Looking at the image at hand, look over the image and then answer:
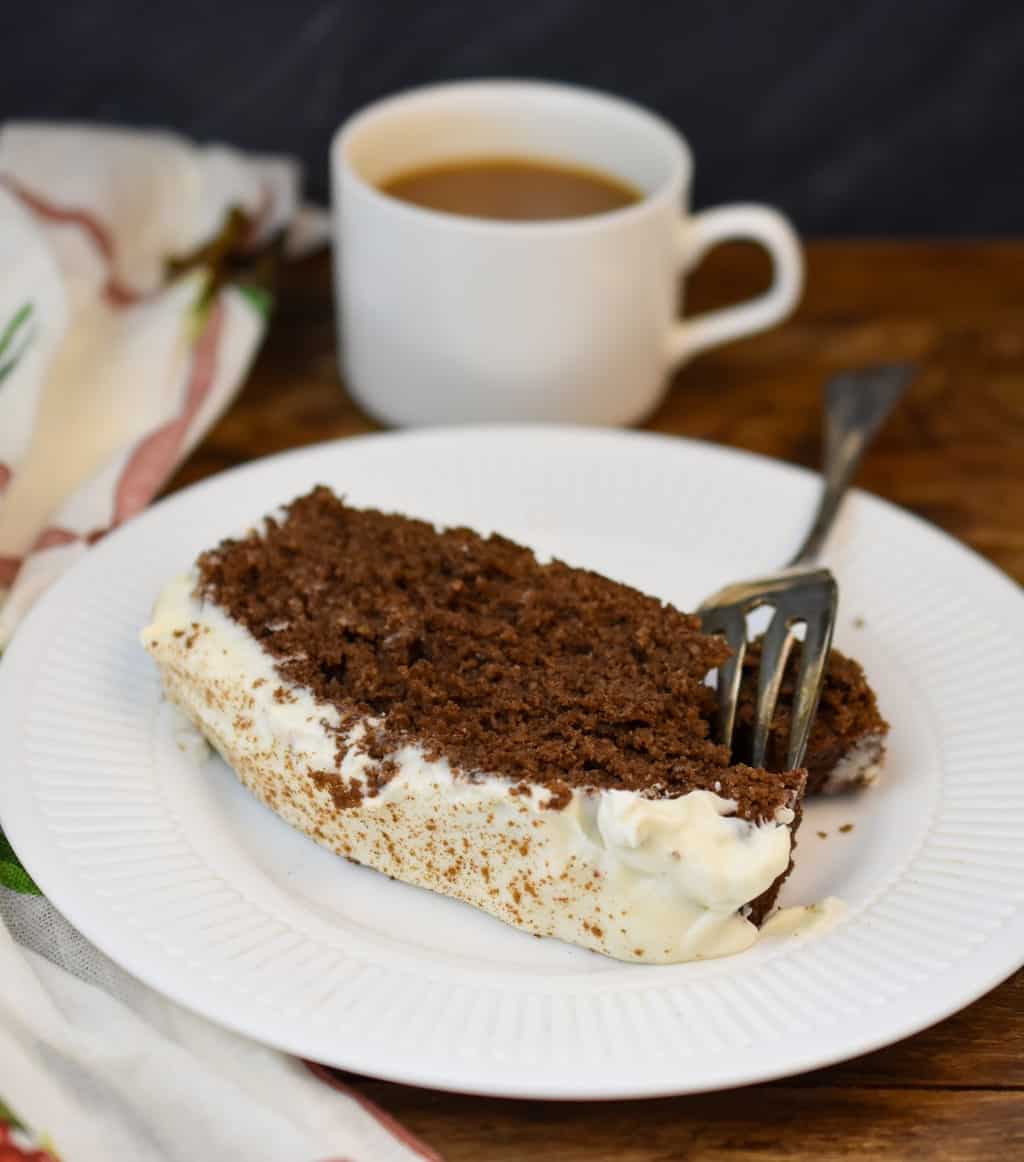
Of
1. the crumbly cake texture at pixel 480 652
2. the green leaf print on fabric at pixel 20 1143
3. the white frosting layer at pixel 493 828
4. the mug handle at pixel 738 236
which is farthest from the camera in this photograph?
the mug handle at pixel 738 236

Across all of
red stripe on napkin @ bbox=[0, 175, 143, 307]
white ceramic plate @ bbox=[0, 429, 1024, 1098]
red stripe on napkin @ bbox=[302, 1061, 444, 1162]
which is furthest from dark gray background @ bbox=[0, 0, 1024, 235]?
red stripe on napkin @ bbox=[302, 1061, 444, 1162]

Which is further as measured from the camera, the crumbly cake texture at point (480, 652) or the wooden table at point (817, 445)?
the crumbly cake texture at point (480, 652)

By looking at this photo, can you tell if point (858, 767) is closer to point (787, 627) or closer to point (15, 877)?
point (787, 627)

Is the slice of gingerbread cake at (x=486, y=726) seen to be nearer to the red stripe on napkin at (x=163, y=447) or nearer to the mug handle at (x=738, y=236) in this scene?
the red stripe on napkin at (x=163, y=447)

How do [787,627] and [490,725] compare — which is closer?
[490,725]

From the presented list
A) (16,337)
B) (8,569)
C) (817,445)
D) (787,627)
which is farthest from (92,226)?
(787,627)

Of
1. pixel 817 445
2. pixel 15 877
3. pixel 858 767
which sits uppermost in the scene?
pixel 15 877

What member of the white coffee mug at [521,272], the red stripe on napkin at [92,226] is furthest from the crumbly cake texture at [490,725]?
the red stripe on napkin at [92,226]

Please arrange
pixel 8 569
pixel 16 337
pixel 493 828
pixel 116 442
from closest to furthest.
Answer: pixel 493 828
pixel 8 569
pixel 16 337
pixel 116 442
